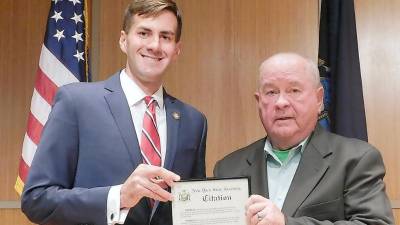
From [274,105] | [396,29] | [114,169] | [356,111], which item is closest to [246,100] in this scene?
[356,111]

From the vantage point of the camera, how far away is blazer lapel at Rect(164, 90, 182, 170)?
86.2 inches

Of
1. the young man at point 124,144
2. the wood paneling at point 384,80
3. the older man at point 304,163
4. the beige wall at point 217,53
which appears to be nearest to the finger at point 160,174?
the young man at point 124,144

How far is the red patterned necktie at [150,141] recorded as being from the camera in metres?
2.13

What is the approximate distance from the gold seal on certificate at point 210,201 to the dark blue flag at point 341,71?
1.85 meters

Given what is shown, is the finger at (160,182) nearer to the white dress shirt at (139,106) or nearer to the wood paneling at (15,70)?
the white dress shirt at (139,106)

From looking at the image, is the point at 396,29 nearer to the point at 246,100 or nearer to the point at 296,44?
the point at 296,44

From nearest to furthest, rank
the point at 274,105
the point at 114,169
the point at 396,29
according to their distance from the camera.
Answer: the point at 114,169 < the point at 274,105 < the point at 396,29

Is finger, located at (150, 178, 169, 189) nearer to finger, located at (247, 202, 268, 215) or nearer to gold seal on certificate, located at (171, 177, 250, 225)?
gold seal on certificate, located at (171, 177, 250, 225)

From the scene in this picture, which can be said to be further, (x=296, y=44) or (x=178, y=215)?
(x=296, y=44)

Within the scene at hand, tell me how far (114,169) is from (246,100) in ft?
7.35

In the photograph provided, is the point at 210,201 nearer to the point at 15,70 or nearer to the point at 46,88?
the point at 46,88

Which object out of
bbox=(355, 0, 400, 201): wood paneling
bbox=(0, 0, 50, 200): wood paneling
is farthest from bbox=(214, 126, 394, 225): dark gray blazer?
bbox=(0, 0, 50, 200): wood paneling

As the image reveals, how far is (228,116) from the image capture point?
418 centimetres

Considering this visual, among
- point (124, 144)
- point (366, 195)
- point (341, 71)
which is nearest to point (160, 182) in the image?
point (124, 144)
